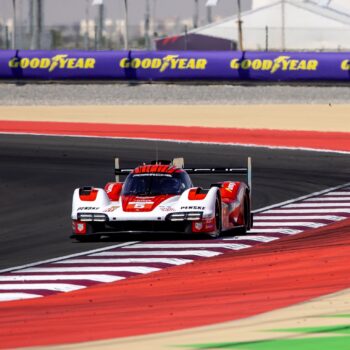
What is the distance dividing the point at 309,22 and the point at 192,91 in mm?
58803

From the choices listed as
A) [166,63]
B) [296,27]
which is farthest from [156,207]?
[296,27]

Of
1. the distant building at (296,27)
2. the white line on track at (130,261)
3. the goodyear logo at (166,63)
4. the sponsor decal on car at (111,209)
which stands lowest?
the white line on track at (130,261)

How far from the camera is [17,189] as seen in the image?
104 ft

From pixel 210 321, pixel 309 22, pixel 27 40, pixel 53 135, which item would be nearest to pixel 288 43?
pixel 309 22

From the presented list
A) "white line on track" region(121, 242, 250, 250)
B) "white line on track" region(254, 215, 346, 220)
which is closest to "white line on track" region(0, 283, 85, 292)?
"white line on track" region(121, 242, 250, 250)

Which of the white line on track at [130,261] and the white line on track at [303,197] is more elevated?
the white line on track at [303,197]

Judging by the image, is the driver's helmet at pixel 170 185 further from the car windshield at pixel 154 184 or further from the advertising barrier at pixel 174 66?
the advertising barrier at pixel 174 66

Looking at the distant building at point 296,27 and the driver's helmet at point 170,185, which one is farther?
the distant building at point 296,27

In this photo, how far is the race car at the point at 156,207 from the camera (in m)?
22.5

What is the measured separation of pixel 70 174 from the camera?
34.5 m

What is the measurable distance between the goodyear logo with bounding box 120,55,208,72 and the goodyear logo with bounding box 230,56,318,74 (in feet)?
4.98

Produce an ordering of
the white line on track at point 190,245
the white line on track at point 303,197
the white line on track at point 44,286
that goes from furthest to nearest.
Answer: the white line on track at point 303,197
the white line on track at point 190,245
the white line on track at point 44,286

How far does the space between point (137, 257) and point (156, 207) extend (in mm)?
1713

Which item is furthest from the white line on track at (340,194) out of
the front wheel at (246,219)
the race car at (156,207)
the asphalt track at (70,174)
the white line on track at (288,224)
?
the race car at (156,207)
